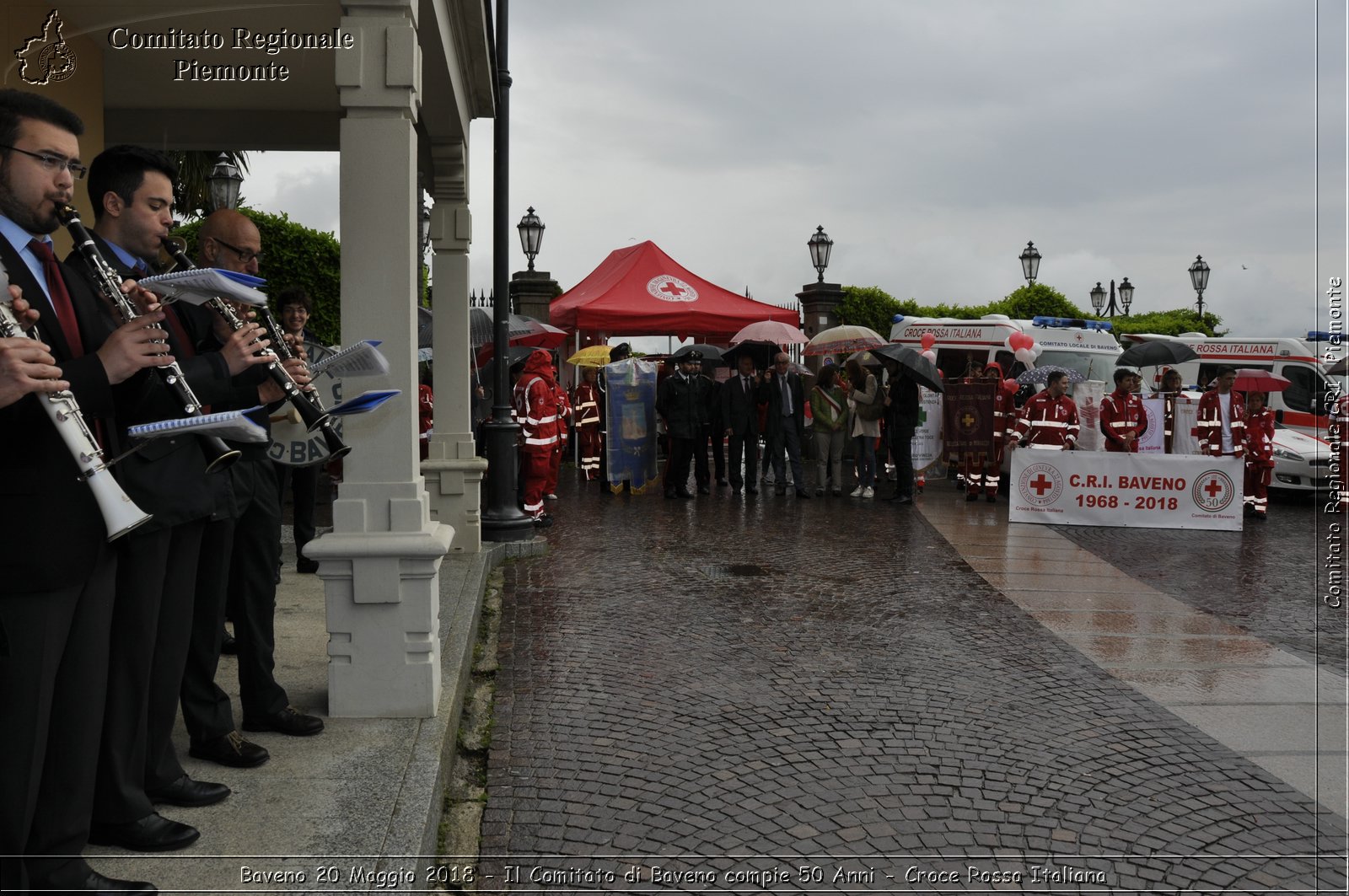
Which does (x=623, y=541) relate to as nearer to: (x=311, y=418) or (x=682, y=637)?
(x=682, y=637)

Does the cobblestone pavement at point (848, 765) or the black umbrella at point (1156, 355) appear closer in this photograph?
the cobblestone pavement at point (848, 765)

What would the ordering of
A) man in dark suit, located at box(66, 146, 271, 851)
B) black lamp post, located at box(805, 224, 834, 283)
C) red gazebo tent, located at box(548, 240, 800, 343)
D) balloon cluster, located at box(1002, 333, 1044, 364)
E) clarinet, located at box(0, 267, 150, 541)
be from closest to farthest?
1. clarinet, located at box(0, 267, 150, 541)
2. man in dark suit, located at box(66, 146, 271, 851)
3. balloon cluster, located at box(1002, 333, 1044, 364)
4. red gazebo tent, located at box(548, 240, 800, 343)
5. black lamp post, located at box(805, 224, 834, 283)

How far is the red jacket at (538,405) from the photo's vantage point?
40.5 ft

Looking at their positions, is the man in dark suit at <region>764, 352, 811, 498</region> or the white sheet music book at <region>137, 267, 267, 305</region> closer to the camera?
the white sheet music book at <region>137, 267, 267, 305</region>

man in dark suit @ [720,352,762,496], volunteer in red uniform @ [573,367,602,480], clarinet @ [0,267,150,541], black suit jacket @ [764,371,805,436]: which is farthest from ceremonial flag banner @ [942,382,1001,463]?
clarinet @ [0,267,150,541]

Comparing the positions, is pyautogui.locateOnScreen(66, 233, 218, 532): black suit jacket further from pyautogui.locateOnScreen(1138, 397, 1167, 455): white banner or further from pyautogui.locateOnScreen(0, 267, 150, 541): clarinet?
pyautogui.locateOnScreen(1138, 397, 1167, 455): white banner

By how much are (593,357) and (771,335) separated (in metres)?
3.13

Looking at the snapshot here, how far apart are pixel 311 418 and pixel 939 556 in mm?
7817

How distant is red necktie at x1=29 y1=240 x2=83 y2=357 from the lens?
268cm

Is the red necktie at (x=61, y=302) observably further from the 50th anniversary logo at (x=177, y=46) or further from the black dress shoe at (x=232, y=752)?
the 50th anniversary logo at (x=177, y=46)

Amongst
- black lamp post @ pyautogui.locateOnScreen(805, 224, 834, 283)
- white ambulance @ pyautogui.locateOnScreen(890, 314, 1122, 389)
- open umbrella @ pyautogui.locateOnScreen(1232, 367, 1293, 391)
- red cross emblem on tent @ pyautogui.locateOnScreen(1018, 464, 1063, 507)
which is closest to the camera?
red cross emblem on tent @ pyautogui.locateOnScreen(1018, 464, 1063, 507)

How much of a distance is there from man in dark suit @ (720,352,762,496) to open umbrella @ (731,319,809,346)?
2.19 m

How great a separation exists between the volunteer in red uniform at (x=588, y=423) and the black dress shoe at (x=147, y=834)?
14200 mm

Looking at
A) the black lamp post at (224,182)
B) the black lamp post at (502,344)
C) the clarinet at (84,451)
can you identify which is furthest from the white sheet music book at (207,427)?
the black lamp post at (224,182)
